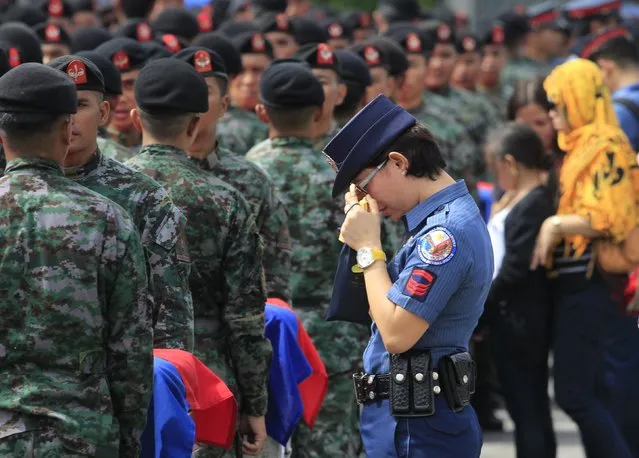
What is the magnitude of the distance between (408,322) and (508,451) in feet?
16.4

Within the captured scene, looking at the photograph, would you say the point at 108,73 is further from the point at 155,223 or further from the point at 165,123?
the point at 155,223

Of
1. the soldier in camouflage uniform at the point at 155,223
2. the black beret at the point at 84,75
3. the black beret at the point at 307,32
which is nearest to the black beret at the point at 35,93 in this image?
the soldier in camouflage uniform at the point at 155,223

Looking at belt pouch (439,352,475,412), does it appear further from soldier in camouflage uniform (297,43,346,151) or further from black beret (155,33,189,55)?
black beret (155,33,189,55)

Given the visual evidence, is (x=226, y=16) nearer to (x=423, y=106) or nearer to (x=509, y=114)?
(x=423, y=106)

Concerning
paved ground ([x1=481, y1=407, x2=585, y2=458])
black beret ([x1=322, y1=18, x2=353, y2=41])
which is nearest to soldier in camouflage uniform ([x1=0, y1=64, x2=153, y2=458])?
paved ground ([x1=481, y1=407, x2=585, y2=458])

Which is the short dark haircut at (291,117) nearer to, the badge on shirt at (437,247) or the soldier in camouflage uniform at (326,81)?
the soldier in camouflage uniform at (326,81)

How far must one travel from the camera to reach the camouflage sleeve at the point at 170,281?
5113mm

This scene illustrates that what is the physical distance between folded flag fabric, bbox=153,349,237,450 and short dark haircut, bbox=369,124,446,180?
0.91 meters

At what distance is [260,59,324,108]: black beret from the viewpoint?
23.8ft

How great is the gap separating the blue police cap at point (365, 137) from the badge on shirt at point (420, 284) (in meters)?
0.41

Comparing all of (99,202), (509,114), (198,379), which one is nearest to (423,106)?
(509,114)

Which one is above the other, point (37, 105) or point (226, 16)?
point (37, 105)

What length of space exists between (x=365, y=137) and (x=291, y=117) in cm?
230

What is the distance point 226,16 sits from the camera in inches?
599
